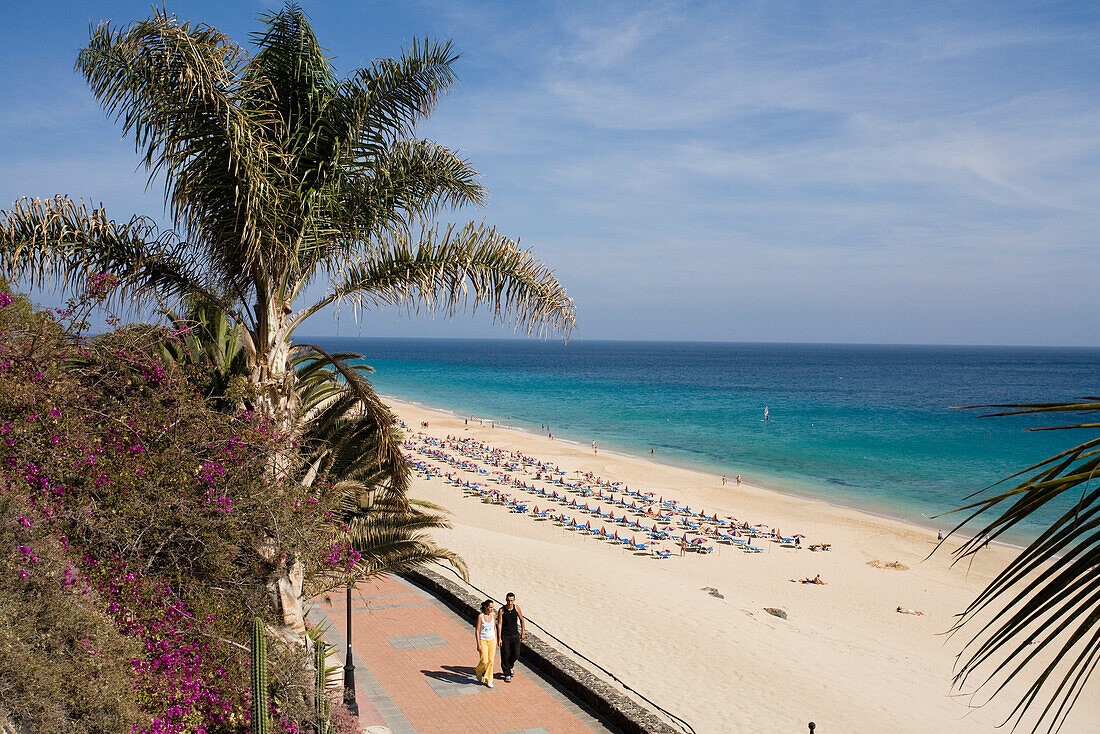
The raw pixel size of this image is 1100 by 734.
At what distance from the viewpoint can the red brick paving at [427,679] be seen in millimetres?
8086

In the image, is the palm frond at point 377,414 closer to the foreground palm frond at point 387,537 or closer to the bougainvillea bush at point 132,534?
the bougainvillea bush at point 132,534

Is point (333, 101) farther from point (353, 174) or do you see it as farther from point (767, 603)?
point (767, 603)

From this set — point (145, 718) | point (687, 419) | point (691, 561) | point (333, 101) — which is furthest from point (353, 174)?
point (687, 419)

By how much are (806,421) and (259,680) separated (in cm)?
6470

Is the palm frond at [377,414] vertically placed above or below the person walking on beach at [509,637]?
above

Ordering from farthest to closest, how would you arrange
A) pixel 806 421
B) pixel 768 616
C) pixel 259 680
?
pixel 806 421, pixel 768 616, pixel 259 680

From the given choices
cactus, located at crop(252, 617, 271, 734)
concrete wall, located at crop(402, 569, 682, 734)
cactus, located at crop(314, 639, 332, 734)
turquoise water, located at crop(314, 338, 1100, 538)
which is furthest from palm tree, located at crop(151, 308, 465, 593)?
turquoise water, located at crop(314, 338, 1100, 538)

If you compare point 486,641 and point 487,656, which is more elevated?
point 486,641

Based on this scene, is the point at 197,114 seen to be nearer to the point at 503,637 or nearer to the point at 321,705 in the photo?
the point at 321,705

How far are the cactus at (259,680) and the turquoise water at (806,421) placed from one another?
30.4m

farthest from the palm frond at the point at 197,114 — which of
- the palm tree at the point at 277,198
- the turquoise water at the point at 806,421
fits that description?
the turquoise water at the point at 806,421

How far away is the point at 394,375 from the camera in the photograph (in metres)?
118

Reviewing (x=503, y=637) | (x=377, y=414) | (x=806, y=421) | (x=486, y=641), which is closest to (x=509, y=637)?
(x=503, y=637)

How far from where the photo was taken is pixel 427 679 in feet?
30.3
